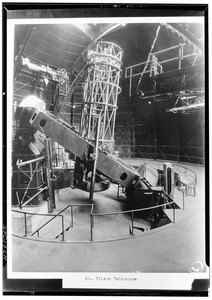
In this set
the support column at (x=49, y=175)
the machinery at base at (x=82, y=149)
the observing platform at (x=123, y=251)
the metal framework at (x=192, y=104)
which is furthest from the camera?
the metal framework at (x=192, y=104)

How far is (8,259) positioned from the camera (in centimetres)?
429

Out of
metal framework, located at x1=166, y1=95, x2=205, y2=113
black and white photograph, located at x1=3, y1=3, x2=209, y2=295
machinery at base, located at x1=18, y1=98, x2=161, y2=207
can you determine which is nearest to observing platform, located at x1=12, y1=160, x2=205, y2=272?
black and white photograph, located at x1=3, y1=3, x2=209, y2=295

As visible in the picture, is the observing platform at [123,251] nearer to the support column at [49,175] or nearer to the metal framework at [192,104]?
the support column at [49,175]

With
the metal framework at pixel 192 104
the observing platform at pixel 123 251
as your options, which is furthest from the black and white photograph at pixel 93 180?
the metal framework at pixel 192 104

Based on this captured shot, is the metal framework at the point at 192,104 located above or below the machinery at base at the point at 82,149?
above

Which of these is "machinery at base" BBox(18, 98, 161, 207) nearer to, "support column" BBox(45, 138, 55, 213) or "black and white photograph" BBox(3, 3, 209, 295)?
"black and white photograph" BBox(3, 3, 209, 295)

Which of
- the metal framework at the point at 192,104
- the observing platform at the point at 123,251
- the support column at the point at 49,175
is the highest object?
the metal framework at the point at 192,104

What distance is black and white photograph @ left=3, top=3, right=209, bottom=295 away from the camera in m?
4.13

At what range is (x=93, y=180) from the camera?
6.82 meters

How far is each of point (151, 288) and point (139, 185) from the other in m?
3.62

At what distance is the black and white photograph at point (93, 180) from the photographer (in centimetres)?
413

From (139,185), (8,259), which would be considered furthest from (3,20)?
(139,185)

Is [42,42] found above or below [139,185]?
above

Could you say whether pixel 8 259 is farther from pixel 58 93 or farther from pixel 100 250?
pixel 58 93
